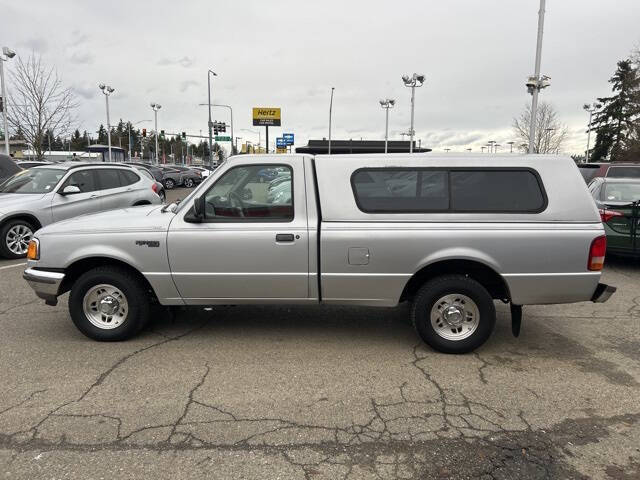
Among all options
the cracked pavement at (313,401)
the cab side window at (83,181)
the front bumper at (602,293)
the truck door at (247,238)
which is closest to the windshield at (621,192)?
the cracked pavement at (313,401)

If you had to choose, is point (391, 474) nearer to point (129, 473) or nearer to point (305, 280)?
point (129, 473)

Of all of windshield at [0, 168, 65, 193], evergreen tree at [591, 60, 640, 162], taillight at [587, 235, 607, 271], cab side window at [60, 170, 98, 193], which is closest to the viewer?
taillight at [587, 235, 607, 271]

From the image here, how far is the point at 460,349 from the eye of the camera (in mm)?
4473

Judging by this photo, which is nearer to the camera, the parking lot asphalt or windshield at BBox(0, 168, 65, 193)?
the parking lot asphalt

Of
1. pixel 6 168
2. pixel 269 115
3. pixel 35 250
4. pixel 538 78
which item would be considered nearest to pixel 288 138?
pixel 269 115

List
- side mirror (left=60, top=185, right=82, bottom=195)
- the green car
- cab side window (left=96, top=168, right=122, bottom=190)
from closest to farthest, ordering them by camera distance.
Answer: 1. the green car
2. side mirror (left=60, top=185, right=82, bottom=195)
3. cab side window (left=96, top=168, right=122, bottom=190)

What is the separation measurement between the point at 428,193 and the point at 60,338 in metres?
3.89

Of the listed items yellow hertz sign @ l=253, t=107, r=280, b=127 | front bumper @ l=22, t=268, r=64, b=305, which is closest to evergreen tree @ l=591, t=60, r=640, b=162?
yellow hertz sign @ l=253, t=107, r=280, b=127

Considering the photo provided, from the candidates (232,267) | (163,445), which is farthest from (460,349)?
(163,445)

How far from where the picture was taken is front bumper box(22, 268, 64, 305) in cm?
461

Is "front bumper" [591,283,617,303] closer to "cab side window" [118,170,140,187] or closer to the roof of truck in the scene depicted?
the roof of truck

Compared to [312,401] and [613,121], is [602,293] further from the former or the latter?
[613,121]

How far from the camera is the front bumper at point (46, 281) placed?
15.1 ft

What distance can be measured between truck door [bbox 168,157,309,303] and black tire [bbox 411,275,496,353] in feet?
3.53
